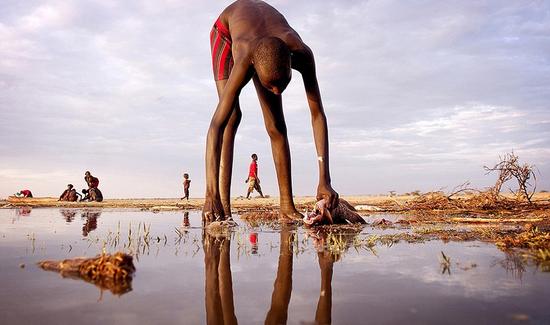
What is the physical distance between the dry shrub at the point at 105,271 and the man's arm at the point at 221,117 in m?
2.47

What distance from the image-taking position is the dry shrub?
167cm

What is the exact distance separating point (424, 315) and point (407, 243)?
175 cm

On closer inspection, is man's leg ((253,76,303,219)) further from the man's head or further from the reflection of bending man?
the reflection of bending man

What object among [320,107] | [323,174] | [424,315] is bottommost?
[424,315]

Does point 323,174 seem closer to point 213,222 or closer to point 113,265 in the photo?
point 213,222

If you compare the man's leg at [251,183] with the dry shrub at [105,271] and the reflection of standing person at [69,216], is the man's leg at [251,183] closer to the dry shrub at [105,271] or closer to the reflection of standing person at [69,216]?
the reflection of standing person at [69,216]

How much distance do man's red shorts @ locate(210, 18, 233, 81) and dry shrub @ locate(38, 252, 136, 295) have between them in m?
3.98

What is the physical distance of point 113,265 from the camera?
5.72ft

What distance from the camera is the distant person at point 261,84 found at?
4.26 m

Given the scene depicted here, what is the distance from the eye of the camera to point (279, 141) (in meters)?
5.37

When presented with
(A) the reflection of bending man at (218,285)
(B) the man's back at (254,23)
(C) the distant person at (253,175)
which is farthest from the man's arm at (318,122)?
(C) the distant person at (253,175)

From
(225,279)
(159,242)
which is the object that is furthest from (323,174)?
(225,279)

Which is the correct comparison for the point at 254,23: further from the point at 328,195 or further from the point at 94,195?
the point at 94,195

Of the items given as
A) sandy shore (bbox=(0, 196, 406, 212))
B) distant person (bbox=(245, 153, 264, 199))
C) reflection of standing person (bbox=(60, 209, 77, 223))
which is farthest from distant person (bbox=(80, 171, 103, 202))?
reflection of standing person (bbox=(60, 209, 77, 223))
